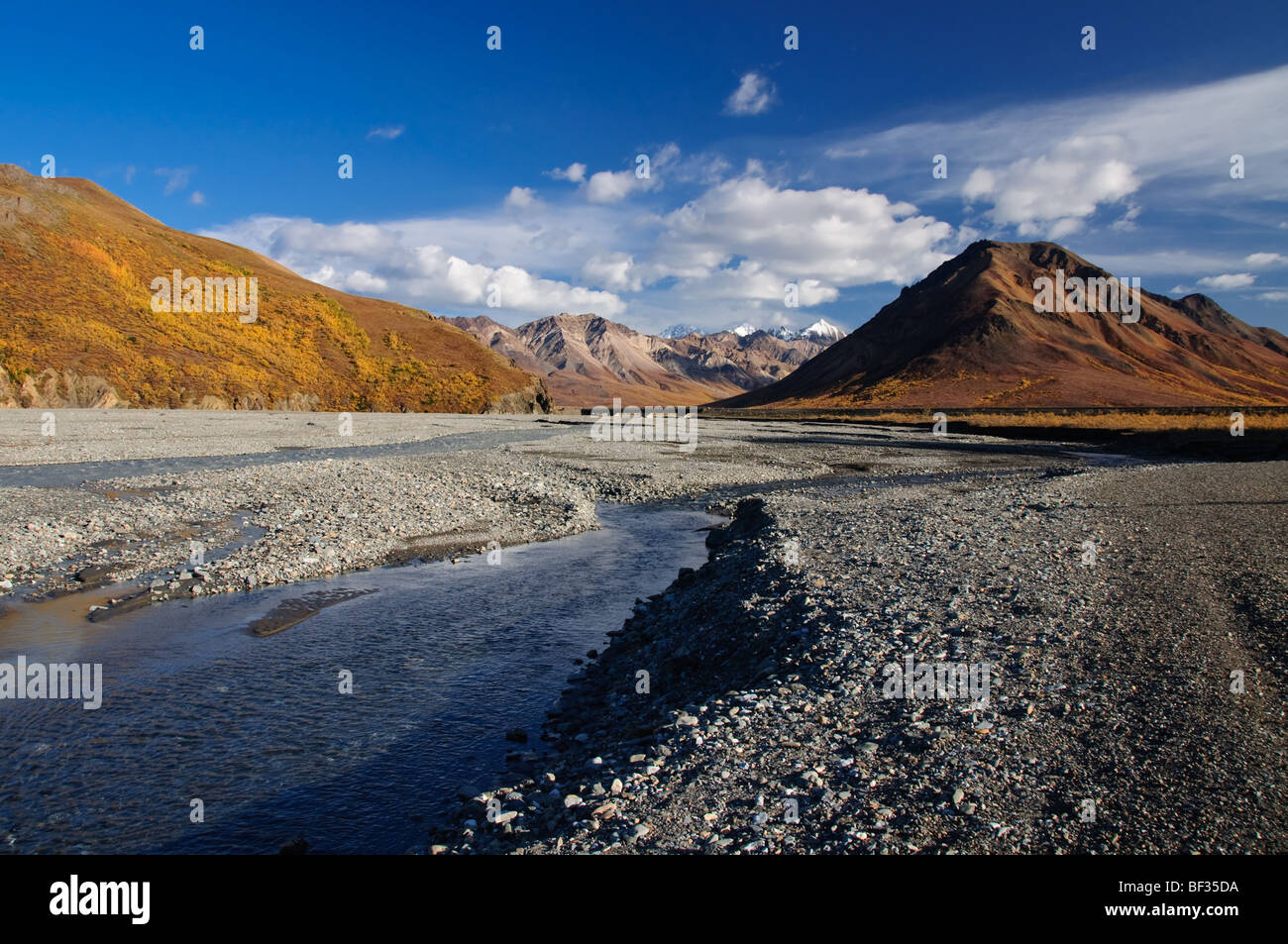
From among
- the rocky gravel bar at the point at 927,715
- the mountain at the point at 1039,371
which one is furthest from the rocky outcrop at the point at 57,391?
the mountain at the point at 1039,371

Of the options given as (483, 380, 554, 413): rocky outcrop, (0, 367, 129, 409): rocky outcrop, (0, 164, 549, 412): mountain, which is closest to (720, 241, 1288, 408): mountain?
(483, 380, 554, 413): rocky outcrop

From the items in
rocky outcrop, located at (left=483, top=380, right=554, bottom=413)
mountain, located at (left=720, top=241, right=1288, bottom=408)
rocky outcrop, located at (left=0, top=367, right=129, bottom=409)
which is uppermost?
mountain, located at (left=720, top=241, right=1288, bottom=408)

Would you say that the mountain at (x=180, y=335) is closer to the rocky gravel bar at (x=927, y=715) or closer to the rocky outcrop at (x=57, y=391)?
the rocky outcrop at (x=57, y=391)

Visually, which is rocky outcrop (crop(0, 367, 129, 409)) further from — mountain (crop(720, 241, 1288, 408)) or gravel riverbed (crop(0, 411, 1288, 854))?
mountain (crop(720, 241, 1288, 408))

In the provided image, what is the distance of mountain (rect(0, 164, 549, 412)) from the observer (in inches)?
3278

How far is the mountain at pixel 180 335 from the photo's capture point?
83.2 m

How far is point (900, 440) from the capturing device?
2746 inches

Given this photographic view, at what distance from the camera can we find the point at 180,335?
328 feet

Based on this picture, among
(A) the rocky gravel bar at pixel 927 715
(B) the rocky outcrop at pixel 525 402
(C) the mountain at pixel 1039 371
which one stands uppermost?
(C) the mountain at pixel 1039 371

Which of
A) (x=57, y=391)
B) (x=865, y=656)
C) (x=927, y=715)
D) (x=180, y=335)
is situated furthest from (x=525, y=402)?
(x=927, y=715)
